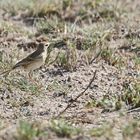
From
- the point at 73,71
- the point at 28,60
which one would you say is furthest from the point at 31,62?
the point at 73,71

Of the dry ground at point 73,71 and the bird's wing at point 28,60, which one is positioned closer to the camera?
the dry ground at point 73,71

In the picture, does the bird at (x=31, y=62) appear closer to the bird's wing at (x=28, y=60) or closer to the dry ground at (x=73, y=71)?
the bird's wing at (x=28, y=60)

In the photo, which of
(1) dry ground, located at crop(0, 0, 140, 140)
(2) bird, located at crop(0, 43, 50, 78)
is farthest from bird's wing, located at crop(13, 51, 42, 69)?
(1) dry ground, located at crop(0, 0, 140, 140)

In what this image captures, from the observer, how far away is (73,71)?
9.72 meters

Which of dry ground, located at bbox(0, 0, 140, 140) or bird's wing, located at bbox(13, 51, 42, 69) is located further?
bird's wing, located at bbox(13, 51, 42, 69)

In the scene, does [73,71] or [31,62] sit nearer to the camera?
[31,62]

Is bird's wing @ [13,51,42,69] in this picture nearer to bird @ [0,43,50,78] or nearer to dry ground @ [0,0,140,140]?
bird @ [0,43,50,78]

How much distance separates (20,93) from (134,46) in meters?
2.58

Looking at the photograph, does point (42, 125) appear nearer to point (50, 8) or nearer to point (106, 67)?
point (106, 67)

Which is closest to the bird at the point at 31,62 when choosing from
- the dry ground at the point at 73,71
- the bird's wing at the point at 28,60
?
the bird's wing at the point at 28,60

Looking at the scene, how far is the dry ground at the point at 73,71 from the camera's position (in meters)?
6.93

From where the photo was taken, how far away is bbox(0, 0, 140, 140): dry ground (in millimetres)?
6926

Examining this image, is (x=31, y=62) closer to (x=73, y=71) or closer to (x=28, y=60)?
(x=28, y=60)

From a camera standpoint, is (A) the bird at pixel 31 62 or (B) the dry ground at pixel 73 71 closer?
(B) the dry ground at pixel 73 71
